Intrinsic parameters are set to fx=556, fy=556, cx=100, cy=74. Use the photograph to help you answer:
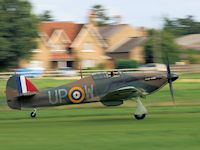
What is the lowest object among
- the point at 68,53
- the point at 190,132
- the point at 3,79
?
the point at 190,132

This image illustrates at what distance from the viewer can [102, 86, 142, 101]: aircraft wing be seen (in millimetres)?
22234

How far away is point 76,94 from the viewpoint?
22.9 meters

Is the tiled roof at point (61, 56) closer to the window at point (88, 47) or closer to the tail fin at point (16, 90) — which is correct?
the window at point (88, 47)

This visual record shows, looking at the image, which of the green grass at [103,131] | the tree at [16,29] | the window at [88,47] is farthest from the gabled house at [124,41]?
the green grass at [103,131]

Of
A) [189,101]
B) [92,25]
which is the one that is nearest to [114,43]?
[92,25]

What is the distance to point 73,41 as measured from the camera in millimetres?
86250

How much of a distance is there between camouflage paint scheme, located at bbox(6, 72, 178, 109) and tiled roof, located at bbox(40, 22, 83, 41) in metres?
63.5

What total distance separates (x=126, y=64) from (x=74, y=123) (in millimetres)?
54024

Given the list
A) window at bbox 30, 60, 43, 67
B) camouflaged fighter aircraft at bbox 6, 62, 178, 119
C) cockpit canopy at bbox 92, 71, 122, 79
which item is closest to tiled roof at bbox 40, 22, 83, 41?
window at bbox 30, 60, 43, 67

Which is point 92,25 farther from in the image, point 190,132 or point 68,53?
point 190,132

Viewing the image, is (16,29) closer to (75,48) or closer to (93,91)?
(75,48)

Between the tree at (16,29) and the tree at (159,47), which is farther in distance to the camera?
the tree at (159,47)

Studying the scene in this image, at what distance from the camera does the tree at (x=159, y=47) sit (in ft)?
275

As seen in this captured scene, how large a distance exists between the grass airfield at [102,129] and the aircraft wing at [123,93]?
0.90 metres
